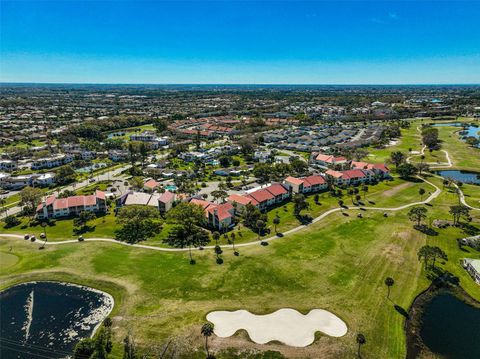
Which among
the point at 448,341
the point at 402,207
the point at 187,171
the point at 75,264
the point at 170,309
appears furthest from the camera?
the point at 187,171

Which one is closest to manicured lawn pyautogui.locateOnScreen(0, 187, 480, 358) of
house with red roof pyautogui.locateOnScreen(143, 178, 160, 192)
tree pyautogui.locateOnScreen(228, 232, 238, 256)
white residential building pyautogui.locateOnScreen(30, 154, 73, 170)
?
tree pyautogui.locateOnScreen(228, 232, 238, 256)

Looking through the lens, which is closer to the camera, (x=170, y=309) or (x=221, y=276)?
(x=170, y=309)

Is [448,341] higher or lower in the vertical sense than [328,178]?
lower

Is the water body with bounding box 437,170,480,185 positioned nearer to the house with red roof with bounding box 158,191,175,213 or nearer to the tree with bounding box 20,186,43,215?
the house with red roof with bounding box 158,191,175,213

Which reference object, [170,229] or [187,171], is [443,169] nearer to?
[187,171]

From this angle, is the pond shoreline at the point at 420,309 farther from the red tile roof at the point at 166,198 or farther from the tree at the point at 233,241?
the red tile roof at the point at 166,198

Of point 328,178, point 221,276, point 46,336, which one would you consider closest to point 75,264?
point 46,336
